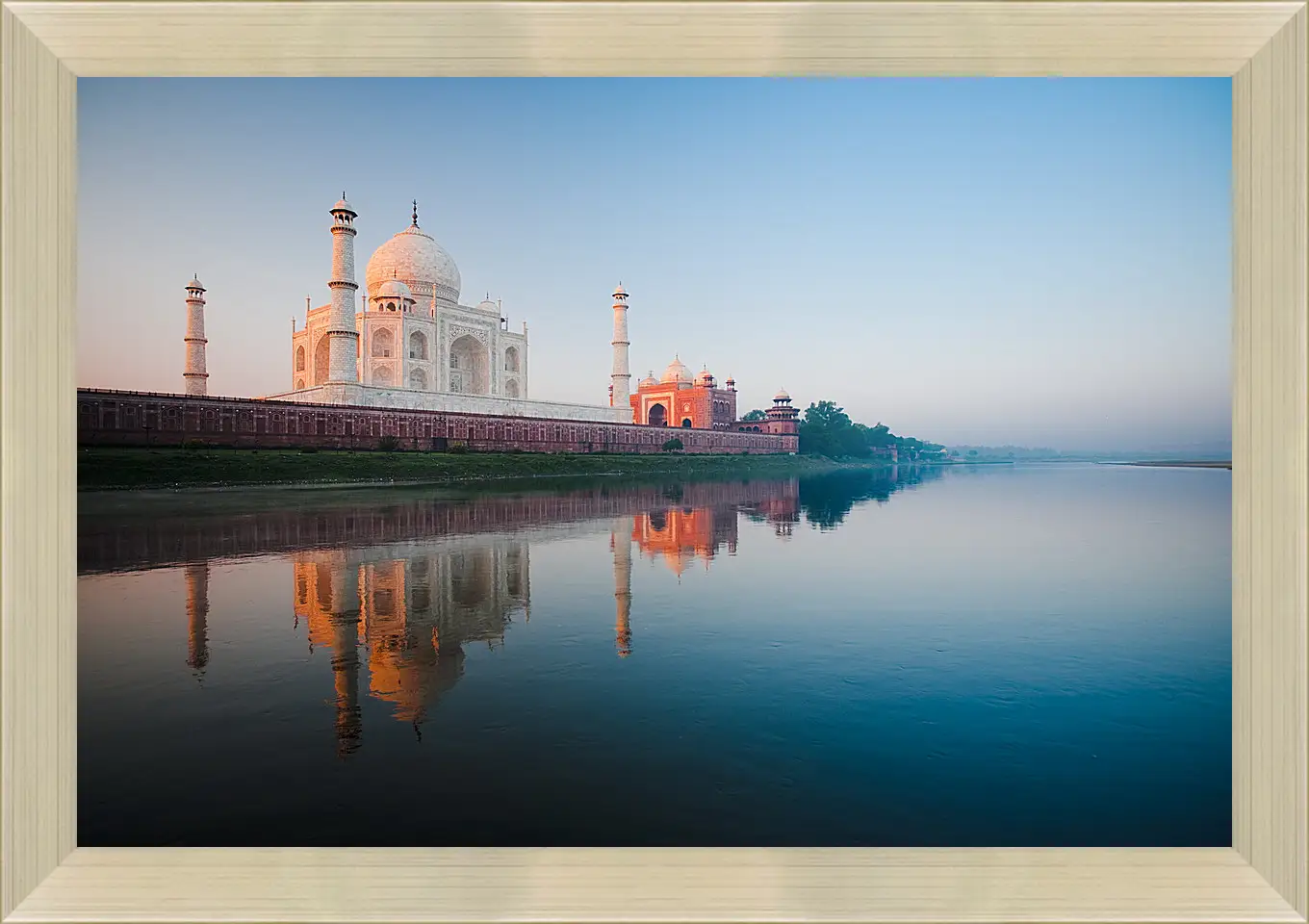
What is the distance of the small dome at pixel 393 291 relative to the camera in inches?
1129

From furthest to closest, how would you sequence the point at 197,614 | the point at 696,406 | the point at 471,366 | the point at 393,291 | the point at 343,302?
the point at 696,406, the point at 471,366, the point at 393,291, the point at 343,302, the point at 197,614

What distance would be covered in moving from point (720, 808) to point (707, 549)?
18.3ft

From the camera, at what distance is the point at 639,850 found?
2.03 m

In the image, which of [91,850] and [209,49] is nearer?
[91,850]

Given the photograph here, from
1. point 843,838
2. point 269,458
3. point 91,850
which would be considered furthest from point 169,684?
point 269,458

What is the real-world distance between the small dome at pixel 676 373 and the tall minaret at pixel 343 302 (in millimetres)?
23082

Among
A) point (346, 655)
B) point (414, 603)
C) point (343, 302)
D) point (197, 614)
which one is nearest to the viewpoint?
point (346, 655)

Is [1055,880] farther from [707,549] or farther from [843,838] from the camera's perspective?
[707,549]

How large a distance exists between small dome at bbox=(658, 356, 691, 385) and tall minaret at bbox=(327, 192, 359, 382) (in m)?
23.1

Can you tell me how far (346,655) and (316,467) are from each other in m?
15.3

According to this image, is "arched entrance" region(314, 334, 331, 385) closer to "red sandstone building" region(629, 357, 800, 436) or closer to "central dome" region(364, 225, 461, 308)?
"central dome" region(364, 225, 461, 308)

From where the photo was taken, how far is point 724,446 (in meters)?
37.9

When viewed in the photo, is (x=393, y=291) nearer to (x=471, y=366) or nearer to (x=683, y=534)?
(x=471, y=366)

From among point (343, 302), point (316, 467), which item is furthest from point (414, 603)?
point (343, 302)
